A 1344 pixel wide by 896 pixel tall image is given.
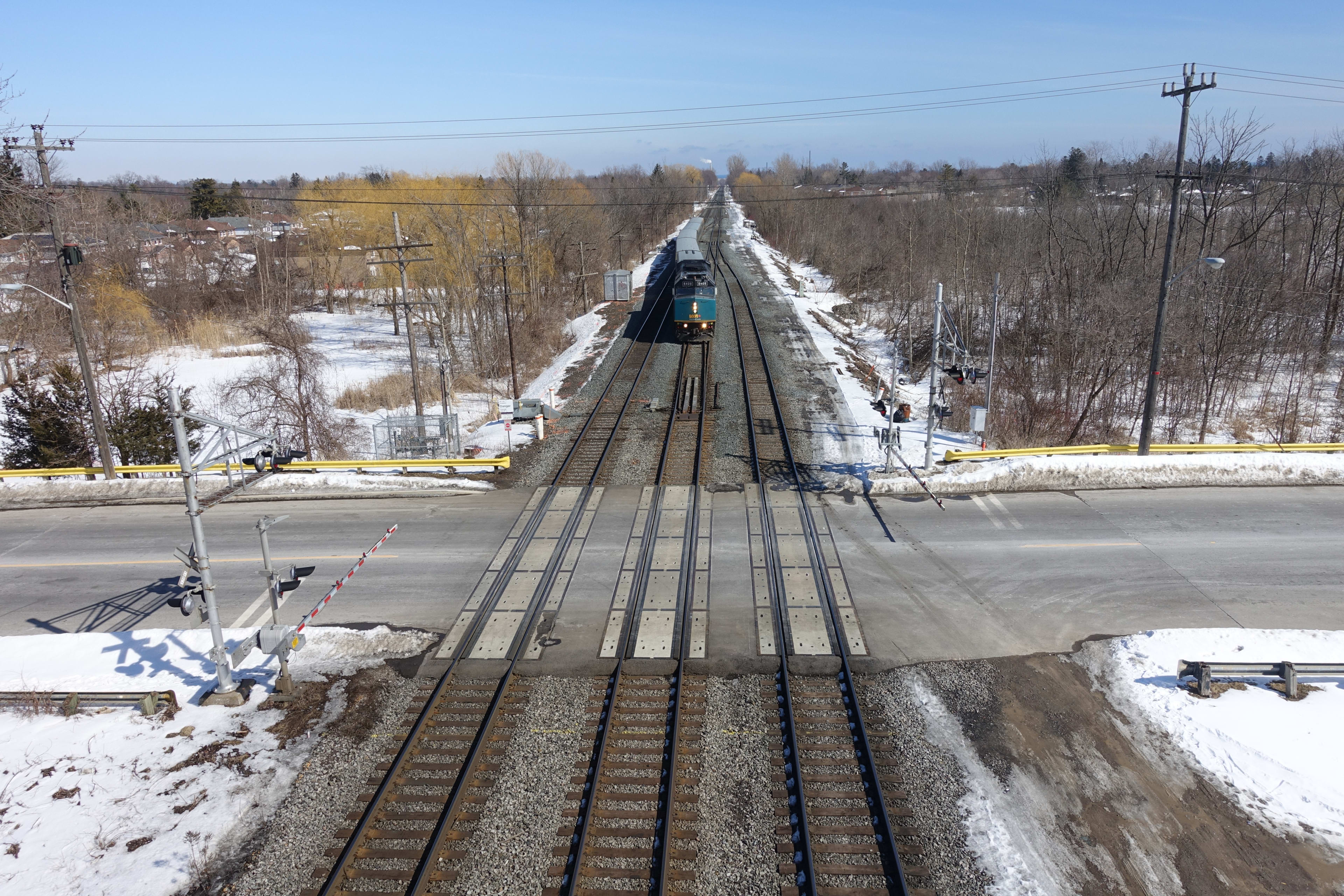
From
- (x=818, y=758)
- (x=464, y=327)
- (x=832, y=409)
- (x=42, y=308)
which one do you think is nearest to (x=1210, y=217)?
(x=832, y=409)

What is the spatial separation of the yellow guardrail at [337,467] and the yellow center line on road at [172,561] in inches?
161

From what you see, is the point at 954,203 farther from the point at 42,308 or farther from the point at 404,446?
the point at 42,308

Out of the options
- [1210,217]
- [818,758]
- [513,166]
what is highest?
[513,166]

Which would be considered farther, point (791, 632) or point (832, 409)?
point (832, 409)

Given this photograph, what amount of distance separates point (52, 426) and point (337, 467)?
10199 millimetres

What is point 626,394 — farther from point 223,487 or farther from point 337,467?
point 223,487

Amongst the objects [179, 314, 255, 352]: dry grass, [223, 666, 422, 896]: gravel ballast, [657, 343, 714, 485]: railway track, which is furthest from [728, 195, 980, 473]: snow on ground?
[179, 314, 255, 352]: dry grass

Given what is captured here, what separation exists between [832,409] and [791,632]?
41.7ft

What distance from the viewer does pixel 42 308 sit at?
117 feet

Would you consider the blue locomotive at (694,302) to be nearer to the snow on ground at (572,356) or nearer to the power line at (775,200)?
the snow on ground at (572,356)

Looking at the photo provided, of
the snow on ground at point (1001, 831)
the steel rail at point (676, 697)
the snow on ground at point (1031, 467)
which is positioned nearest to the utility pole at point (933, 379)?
the snow on ground at point (1031, 467)

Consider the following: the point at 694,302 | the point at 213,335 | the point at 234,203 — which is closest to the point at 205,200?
the point at 234,203

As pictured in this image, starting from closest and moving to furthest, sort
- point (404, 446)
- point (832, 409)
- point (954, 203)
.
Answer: point (404, 446), point (832, 409), point (954, 203)

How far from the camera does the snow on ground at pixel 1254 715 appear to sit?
8.62m
